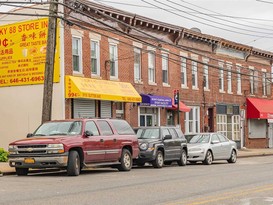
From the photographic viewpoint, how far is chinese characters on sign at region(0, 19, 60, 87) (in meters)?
27.3

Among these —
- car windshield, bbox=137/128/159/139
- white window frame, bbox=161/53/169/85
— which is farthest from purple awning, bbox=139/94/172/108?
car windshield, bbox=137/128/159/139

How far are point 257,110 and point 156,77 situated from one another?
1298 cm

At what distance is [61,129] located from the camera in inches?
701

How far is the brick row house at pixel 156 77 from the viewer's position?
2725cm


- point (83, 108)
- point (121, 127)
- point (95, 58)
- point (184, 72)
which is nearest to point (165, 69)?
point (184, 72)

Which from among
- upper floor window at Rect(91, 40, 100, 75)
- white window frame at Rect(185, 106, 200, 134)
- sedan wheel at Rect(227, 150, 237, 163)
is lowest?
sedan wheel at Rect(227, 150, 237, 163)

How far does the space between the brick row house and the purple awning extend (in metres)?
0.06

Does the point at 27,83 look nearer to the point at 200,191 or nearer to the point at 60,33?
the point at 60,33

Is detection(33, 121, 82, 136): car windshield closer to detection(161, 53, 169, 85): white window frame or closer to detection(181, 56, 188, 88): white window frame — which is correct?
detection(161, 53, 169, 85): white window frame

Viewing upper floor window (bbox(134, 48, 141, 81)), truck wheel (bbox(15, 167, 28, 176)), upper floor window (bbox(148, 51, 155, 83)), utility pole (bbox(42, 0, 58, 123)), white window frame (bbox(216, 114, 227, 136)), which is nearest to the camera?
truck wheel (bbox(15, 167, 28, 176))

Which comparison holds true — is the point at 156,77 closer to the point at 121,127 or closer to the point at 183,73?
the point at 183,73

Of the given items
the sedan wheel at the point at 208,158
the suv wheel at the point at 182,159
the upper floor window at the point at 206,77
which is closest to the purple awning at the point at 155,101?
the upper floor window at the point at 206,77

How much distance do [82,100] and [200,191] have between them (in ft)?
52.6

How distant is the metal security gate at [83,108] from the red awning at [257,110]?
18.7 m
